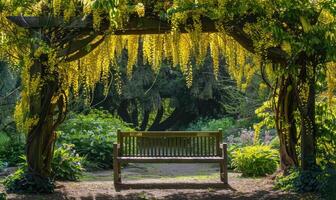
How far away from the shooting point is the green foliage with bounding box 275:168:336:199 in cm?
615

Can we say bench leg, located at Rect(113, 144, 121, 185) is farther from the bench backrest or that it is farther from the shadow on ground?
the shadow on ground

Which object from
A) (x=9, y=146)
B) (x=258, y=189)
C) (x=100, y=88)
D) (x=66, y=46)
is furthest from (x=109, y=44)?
(x=100, y=88)

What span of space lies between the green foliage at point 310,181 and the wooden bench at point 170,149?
1.01 metres

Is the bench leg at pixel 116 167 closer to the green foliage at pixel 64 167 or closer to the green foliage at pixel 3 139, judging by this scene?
the green foliage at pixel 64 167

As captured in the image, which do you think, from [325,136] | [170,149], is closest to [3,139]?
[170,149]

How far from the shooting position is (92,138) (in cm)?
1198

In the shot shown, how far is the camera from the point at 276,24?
6.57 meters

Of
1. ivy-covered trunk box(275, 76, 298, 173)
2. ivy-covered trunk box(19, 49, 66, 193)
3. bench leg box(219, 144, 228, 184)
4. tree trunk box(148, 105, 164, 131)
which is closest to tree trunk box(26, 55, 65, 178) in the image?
ivy-covered trunk box(19, 49, 66, 193)

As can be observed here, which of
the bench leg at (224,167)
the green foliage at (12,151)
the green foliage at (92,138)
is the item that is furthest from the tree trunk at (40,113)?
the green foliage at (12,151)

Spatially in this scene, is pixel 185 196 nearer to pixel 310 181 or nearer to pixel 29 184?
pixel 310 181

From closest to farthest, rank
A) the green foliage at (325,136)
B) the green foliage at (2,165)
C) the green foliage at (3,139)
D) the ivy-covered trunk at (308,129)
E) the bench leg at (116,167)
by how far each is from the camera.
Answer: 1. the ivy-covered trunk at (308,129)
2. the green foliage at (325,136)
3. the bench leg at (116,167)
4. the green foliage at (2,165)
5. the green foliage at (3,139)

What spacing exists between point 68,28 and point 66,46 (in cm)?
28

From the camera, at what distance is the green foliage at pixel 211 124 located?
55.6 feet

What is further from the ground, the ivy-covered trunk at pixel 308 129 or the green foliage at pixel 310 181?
the ivy-covered trunk at pixel 308 129
